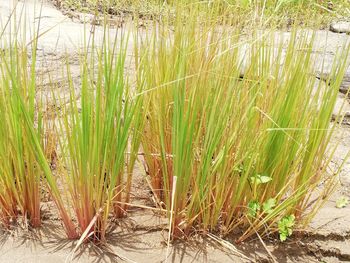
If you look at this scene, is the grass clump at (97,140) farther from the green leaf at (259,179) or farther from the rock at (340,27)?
the rock at (340,27)

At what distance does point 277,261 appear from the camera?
69.3 inches

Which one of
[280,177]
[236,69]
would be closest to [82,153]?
[236,69]

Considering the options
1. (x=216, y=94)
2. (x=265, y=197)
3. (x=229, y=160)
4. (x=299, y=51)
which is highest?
(x=299, y=51)

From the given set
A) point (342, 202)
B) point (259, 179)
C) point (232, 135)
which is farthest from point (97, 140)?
point (342, 202)

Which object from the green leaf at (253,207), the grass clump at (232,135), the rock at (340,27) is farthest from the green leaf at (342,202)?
the rock at (340,27)

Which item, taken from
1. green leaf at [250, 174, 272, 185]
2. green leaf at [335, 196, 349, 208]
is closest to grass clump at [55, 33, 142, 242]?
green leaf at [250, 174, 272, 185]

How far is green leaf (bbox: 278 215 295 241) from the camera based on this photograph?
1758 millimetres

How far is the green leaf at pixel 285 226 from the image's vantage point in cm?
176

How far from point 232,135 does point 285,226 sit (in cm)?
39

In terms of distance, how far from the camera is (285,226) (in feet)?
5.81

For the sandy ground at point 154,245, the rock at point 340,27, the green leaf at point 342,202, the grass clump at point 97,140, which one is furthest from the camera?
the rock at point 340,27

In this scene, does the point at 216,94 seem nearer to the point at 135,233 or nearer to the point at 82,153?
the point at 82,153

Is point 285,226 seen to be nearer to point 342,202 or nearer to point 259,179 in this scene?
point 259,179

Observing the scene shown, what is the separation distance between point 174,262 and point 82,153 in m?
0.48
